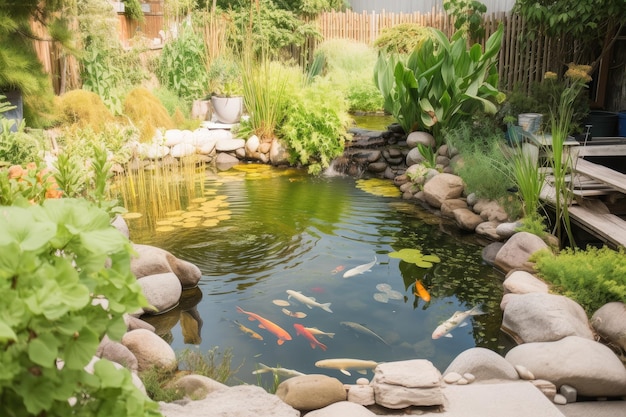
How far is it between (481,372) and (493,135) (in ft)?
15.7

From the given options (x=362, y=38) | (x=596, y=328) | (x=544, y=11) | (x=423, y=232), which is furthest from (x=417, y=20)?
(x=596, y=328)

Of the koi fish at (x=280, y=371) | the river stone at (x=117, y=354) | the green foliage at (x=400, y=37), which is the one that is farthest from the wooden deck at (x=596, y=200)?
the green foliage at (x=400, y=37)

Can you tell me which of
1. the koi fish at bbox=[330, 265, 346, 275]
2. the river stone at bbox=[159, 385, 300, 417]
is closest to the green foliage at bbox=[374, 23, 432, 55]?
the koi fish at bbox=[330, 265, 346, 275]

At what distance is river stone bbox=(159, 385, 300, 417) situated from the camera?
2723mm

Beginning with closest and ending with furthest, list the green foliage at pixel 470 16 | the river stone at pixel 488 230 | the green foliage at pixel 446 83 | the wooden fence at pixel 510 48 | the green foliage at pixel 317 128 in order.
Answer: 1. the river stone at pixel 488 230
2. the green foliage at pixel 446 83
3. the green foliage at pixel 317 128
4. the wooden fence at pixel 510 48
5. the green foliage at pixel 470 16

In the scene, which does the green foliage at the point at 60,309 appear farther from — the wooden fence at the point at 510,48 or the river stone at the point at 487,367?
the wooden fence at the point at 510,48

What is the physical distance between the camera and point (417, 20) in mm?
14406

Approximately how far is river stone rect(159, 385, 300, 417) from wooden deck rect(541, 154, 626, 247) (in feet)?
9.59

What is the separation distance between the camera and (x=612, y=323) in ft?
12.7

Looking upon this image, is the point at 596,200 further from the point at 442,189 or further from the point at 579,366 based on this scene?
the point at 579,366

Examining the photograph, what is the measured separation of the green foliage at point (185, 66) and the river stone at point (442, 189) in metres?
5.21

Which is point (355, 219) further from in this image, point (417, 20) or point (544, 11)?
point (417, 20)

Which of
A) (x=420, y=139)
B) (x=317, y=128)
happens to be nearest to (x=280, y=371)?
(x=420, y=139)

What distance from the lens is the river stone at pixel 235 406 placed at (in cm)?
272
